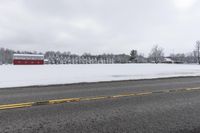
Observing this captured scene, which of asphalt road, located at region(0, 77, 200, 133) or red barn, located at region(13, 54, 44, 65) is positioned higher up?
red barn, located at region(13, 54, 44, 65)

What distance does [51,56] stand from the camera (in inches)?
4156

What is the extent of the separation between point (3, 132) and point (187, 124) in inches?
158

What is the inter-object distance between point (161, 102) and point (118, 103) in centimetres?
150

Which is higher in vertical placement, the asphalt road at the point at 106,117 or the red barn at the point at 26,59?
the red barn at the point at 26,59

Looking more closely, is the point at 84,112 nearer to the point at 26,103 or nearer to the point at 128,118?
the point at 128,118

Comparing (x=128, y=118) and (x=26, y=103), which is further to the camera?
(x=26, y=103)

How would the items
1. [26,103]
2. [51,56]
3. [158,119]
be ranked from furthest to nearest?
[51,56], [26,103], [158,119]

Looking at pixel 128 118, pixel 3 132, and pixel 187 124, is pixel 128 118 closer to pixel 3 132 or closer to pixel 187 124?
pixel 187 124

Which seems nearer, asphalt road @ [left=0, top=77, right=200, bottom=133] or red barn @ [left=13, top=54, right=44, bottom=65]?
asphalt road @ [left=0, top=77, right=200, bottom=133]

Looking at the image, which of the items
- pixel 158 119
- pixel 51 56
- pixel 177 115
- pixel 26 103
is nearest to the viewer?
pixel 158 119

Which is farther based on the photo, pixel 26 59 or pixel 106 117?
pixel 26 59

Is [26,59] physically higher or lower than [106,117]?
higher

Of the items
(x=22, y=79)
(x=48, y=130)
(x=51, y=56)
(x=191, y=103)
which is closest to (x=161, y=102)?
(x=191, y=103)

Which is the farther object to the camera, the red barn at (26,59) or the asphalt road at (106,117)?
the red barn at (26,59)
